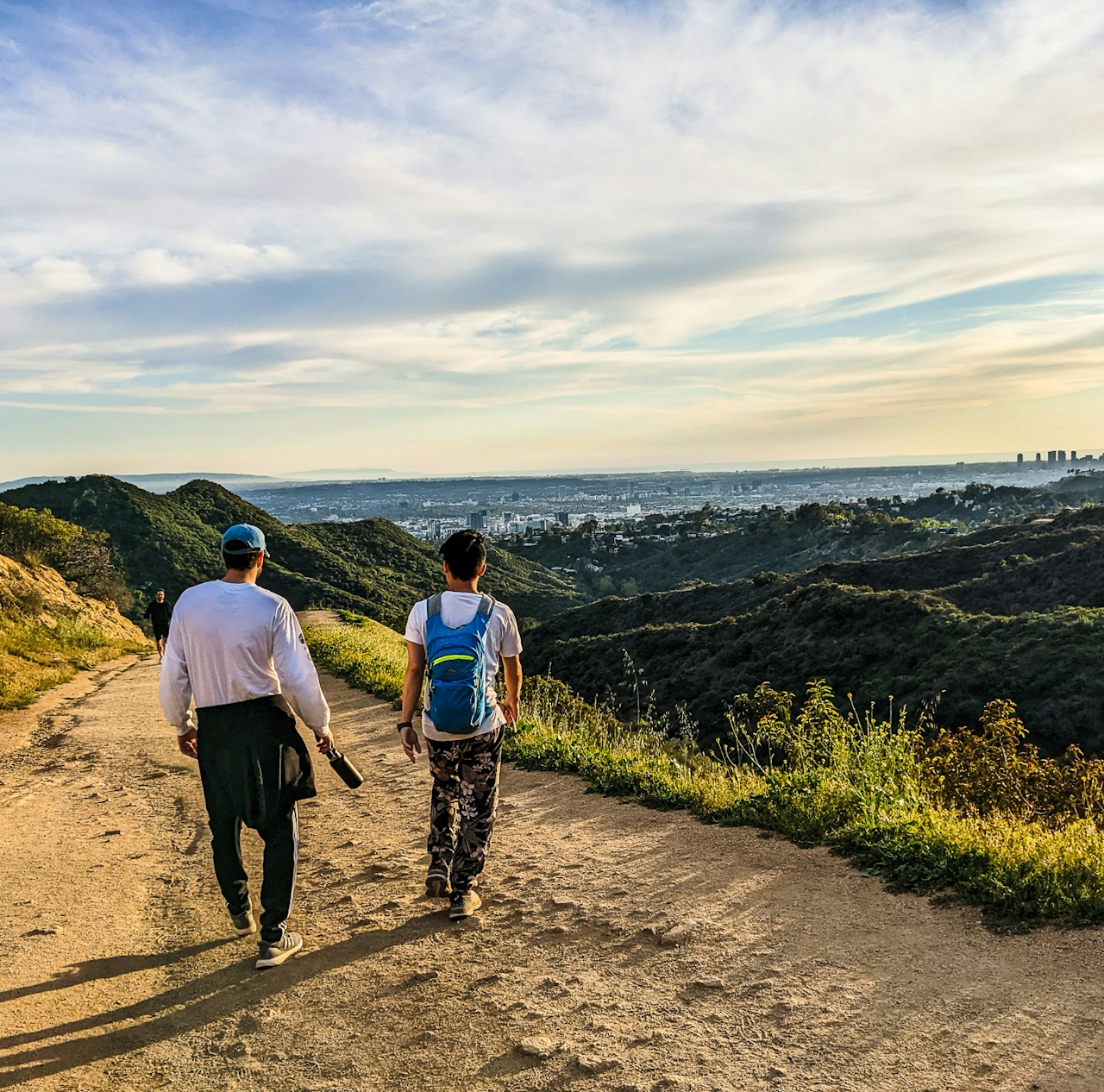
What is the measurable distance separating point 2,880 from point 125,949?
5.09ft

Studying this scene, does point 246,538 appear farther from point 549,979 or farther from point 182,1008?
point 549,979

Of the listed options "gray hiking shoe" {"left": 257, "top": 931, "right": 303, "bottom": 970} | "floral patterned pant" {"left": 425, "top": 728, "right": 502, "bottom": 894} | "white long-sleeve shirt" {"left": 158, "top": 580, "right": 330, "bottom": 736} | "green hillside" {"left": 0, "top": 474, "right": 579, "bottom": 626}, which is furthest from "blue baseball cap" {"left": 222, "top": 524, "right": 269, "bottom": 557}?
"green hillside" {"left": 0, "top": 474, "right": 579, "bottom": 626}

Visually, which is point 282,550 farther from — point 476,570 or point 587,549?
point 476,570

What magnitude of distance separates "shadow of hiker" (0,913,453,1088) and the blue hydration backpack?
102 cm

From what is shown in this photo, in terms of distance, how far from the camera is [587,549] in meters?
89.9

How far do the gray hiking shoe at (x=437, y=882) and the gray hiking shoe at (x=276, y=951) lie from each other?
685 millimetres

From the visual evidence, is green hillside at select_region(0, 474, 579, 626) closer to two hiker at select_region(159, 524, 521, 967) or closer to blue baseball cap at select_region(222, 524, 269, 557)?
two hiker at select_region(159, 524, 521, 967)

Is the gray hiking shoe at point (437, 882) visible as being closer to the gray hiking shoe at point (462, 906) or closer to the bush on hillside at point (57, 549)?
the gray hiking shoe at point (462, 906)

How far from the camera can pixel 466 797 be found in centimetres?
414

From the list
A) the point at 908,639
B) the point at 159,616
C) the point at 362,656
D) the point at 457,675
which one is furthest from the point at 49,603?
the point at 908,639

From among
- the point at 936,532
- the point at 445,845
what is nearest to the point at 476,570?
the point at 445,845

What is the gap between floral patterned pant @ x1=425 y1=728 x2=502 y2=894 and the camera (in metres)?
4.09

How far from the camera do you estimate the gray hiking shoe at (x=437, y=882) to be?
4230 millimetres

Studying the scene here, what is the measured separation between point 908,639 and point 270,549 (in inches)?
1541
